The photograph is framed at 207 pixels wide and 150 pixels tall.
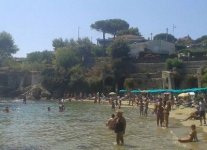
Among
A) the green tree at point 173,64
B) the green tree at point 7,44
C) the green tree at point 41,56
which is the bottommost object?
the green tree at point 173,64

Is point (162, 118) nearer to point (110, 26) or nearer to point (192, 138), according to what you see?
point (192, 138)

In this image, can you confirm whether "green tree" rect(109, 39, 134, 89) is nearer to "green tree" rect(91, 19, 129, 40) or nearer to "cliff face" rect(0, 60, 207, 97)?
"cliff face" rect(0, 60, 207, 97)

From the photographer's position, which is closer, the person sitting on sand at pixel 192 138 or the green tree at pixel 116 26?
the person sitting on sand at pixel 192 138

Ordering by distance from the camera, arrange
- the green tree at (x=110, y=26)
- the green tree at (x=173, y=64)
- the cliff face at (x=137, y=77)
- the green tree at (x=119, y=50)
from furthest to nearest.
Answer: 1. the green tree at (x=110, y=26)
2. the green tree at (x=119, y=50)
3. the green tree at (x=173, y=64)
4. the cliff face at (x=137, y=77)

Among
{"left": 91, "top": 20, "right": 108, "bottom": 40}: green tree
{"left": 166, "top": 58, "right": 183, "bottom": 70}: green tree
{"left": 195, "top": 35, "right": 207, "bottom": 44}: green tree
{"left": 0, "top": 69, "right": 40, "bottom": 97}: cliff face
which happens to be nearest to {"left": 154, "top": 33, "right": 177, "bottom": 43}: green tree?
{"left": 195, "top": 35, "right": 207, "bottom": 44}: green tree

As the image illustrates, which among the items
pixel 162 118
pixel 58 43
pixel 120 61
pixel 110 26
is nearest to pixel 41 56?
pixel 58 43

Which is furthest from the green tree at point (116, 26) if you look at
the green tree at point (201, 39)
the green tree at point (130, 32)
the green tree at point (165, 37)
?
the green tree at point (201, 39)

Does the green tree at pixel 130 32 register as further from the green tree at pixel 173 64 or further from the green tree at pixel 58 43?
the green tree at pixel 173 64

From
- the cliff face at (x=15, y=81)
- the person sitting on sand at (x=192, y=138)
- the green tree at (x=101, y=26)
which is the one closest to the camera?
the person sitting on sand at (x=192, y=138)

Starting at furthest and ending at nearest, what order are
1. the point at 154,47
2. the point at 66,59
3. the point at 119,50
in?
the point at 154,47 → the point at 66,59 → the point at 119,50

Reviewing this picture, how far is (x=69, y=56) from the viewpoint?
9694 centimetres

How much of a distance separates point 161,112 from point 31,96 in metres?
67.4

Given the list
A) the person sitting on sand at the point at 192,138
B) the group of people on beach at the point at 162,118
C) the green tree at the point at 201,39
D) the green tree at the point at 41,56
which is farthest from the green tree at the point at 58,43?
the person sitting on sand at the point at 192,138

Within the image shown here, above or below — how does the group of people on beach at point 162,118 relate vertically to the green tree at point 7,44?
below
